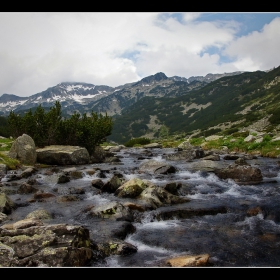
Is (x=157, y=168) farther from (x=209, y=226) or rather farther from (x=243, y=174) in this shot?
(x=209, y=226)

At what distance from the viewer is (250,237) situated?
1030cm

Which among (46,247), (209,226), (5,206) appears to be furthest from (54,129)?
(46,247)

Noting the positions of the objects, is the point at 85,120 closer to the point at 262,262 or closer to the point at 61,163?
the point at 61,163

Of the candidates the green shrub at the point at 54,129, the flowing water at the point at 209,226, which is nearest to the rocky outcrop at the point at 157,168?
the flowing water at the point at 209,226

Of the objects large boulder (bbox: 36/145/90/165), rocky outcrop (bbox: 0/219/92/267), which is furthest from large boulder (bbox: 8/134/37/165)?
rocky outcrop (bbox: 0/219/92/267)

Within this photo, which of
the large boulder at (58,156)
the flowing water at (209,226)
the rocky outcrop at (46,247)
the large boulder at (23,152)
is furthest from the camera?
the large boulder at (58,156)

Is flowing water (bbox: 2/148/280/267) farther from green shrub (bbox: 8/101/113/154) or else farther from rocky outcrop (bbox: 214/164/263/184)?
green shrub (bbox: 8/101/113/154)

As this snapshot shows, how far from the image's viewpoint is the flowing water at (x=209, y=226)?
8672mm

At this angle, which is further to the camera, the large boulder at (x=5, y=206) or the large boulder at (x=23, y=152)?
the large boulder at (x=23, y=152)

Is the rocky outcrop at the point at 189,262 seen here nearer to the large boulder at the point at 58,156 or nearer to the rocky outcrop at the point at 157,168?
the rocky outcrop at the point at 157,168
